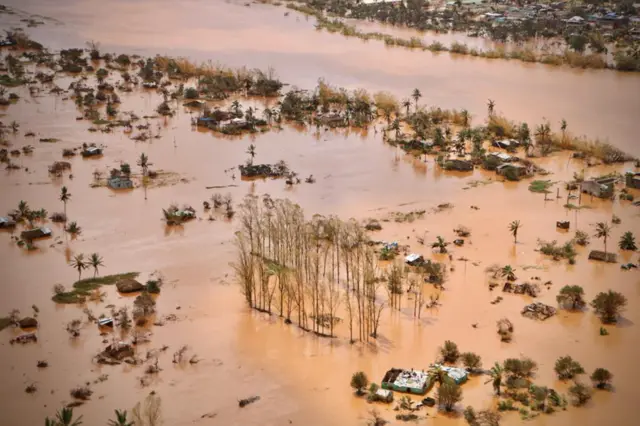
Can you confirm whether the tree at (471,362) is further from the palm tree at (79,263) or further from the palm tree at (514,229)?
the palm tree at (79,263)

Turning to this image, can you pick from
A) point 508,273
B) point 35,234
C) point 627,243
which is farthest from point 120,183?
point 627,243

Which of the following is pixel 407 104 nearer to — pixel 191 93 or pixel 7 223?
pixel 191 93

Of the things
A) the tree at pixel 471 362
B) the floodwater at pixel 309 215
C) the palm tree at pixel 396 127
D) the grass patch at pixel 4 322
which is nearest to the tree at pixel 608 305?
the floodwater at pixel 309 215

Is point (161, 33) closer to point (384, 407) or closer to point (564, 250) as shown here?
point (564, 250)

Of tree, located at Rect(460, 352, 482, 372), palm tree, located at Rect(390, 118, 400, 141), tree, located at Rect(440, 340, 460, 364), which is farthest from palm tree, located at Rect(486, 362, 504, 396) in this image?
palm tree, located at Rect(390, 118, 400, 141)

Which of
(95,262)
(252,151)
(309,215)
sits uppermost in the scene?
(252,151)

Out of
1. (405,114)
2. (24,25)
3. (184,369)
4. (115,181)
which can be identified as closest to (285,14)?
(24,25)
